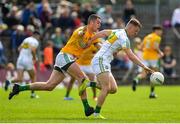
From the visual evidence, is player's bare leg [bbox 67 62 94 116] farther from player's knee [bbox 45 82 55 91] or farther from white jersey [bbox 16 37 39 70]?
white jersey [bbox 16 37 39 70]

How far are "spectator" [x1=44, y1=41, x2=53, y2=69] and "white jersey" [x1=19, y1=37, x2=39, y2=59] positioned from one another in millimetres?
7944

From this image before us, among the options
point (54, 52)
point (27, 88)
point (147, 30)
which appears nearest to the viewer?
point (27, 88)

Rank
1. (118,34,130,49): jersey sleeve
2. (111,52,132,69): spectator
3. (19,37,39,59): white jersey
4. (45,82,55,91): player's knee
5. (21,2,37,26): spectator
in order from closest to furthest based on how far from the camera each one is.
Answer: (118,34,130,49): jersey sleeve
(45,82,55,91): player's knee
(19,37,39,59): white jersey
(21,2,37,26): spectator
(111,52,132,69): spectator

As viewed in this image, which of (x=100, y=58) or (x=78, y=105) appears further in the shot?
(x=78, y=105)

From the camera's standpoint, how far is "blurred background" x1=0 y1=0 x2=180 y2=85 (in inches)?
1470

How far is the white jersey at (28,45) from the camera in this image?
28.0m

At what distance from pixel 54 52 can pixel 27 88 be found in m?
18.7

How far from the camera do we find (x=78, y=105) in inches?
927

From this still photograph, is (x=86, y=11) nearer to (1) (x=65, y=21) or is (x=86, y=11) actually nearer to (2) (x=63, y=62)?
(1) (x=65, y=21)

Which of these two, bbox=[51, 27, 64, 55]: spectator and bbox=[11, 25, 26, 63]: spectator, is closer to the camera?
bbox=[11, 25, 26, 63]: spectator

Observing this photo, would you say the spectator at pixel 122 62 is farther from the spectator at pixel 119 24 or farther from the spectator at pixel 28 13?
the spectator at pixel 28 13

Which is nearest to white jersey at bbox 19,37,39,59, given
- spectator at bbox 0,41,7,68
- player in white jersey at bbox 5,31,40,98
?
player in white jersey at bbox 5,31,40,98

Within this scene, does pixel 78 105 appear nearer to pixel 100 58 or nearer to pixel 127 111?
pixel 127 111

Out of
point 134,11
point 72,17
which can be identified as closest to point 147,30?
point 134,11
